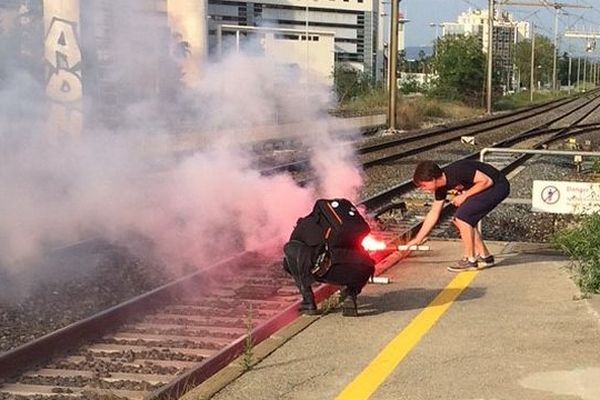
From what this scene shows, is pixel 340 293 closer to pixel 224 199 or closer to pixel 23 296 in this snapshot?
pixel 23 296

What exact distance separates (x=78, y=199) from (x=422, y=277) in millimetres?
5435

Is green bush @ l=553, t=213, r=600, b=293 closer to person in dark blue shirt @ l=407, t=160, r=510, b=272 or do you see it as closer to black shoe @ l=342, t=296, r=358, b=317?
person in dark blue shirt @ l=407, t=160, r=510, b=272

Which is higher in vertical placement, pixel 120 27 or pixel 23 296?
pixel 120 27

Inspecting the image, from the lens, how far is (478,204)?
8.68 meters

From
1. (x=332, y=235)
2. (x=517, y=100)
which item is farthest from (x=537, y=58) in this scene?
(x=332, y=235)

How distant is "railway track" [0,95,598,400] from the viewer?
552 cm

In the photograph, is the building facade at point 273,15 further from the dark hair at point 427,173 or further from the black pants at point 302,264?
the black pants at point 302,264

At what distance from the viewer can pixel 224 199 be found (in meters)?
12.4

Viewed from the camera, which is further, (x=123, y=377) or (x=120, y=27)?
(x=120, y=27)

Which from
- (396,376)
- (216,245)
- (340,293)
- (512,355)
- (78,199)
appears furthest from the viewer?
(78,199)

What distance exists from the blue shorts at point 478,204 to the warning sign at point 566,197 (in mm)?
1029

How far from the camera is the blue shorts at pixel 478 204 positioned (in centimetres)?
870

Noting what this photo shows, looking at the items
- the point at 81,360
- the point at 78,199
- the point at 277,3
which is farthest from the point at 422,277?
the point at 277,3

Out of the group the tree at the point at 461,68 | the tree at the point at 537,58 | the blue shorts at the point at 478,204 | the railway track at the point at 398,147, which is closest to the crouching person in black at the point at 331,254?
the blue shorts at the point at 478,204
